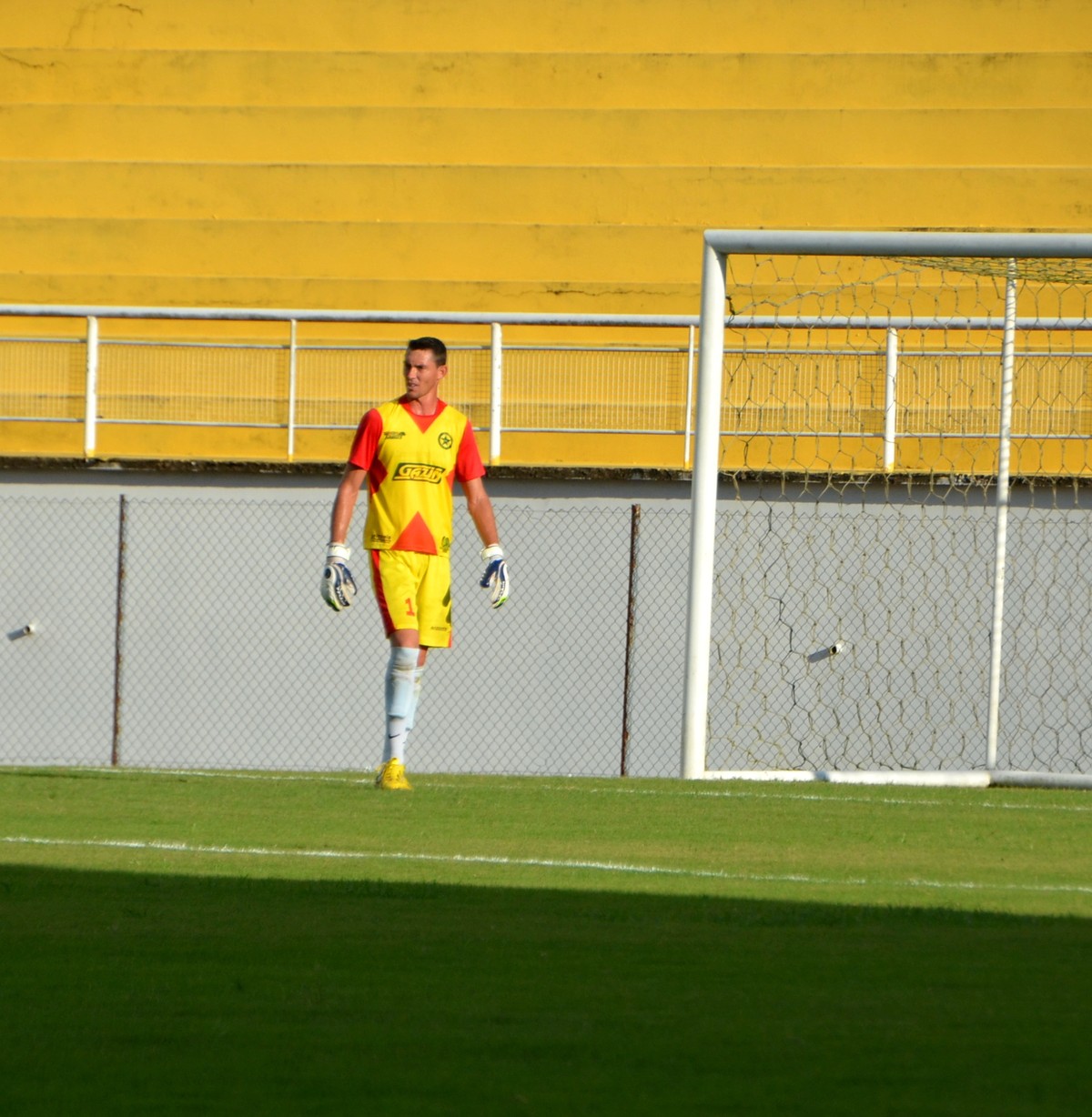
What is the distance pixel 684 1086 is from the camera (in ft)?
10.6

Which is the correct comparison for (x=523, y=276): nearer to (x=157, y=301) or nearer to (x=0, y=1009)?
(x=157, y=301)

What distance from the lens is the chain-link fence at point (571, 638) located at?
13125 mm

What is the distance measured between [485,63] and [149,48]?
3454 millimetres

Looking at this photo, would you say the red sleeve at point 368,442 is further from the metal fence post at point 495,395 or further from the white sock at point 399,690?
Result: the metal fence post at point 495,395

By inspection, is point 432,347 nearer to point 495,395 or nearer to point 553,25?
point 495,395

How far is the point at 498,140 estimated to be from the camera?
1958cm

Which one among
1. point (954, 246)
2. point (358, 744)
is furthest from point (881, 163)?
point (954, 246)

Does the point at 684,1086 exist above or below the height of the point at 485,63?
below

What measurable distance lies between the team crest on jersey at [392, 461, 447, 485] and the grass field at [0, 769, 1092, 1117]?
5.18ft

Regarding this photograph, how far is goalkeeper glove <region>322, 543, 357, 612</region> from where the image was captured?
8.65m

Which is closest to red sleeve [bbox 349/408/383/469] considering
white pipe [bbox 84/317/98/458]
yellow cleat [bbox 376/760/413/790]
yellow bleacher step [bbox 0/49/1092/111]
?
yellow cleat [bbox 376/760/413/790]

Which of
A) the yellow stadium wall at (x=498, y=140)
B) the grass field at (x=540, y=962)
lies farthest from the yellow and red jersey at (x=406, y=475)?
the yellow stadium wall at (x=498, y=140)

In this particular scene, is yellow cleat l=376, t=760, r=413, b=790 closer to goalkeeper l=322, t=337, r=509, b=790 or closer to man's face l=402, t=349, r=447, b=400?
goalkeeper l=322, t=337, r=509, b=790

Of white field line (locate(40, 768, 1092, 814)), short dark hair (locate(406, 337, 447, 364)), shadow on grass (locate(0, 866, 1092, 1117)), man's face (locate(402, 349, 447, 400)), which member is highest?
short dark hair (locate(406, 337, 447, 364))
